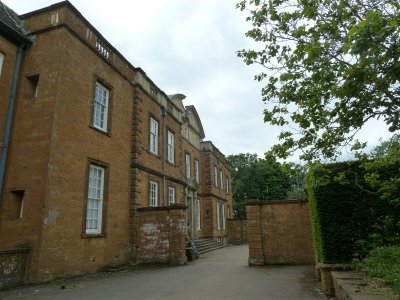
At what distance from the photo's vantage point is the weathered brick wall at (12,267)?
8.33 metres

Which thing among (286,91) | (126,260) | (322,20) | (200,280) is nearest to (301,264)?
(200,280)

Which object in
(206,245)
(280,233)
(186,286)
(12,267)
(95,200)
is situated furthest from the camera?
(206,245)

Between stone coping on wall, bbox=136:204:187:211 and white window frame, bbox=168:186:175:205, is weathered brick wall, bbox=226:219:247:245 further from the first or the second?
stone coping on wall, bbox=136:204:187:211

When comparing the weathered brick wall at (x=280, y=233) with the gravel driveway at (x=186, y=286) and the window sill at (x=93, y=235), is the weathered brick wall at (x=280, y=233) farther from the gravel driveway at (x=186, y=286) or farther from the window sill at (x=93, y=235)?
the window sill at (x=93, y=235)

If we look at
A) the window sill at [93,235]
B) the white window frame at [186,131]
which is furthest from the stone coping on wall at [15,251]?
the white window frame at [186,131]

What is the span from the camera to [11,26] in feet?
35.5

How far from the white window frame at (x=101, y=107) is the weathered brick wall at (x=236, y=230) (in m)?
19.1

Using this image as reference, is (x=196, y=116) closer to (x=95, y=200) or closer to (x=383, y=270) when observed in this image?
(x=95, y=200)

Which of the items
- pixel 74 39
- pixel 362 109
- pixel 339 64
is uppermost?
pixel 74 39

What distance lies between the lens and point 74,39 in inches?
456

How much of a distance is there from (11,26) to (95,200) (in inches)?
257

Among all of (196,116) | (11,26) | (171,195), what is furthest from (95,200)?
(196,116)

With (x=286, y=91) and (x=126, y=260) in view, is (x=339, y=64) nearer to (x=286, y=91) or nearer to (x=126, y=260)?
(x=286, y=91)

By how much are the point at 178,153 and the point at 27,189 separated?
11.0m
